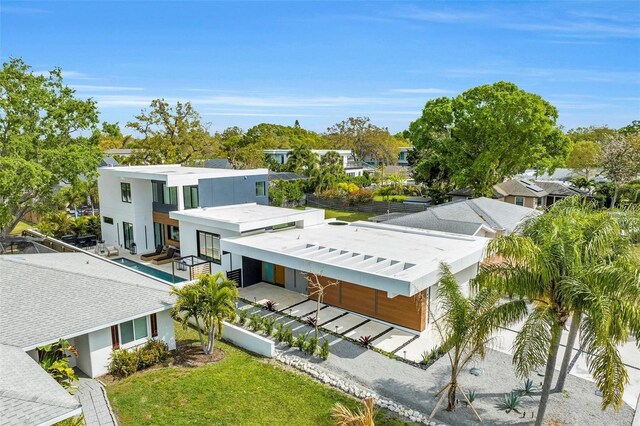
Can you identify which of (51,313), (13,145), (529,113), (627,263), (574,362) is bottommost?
(574,362)

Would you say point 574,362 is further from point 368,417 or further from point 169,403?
point 169,403

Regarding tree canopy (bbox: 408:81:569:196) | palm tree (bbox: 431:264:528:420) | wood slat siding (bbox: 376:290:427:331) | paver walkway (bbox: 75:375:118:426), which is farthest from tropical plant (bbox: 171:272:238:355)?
tree canopy (bbox: 408:81:569:196)

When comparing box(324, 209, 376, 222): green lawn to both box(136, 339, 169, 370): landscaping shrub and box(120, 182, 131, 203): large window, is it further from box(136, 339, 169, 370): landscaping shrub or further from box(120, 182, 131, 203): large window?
box(136, 339, 169, 370): landscaping shrub

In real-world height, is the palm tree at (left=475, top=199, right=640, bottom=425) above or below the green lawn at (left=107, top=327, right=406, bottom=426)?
above

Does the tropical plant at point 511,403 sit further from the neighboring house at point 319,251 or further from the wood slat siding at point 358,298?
the wood slat siding at point 358,298

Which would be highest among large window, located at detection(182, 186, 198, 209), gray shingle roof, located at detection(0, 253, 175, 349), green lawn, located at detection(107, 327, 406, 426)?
large window, located at detection(182, 186, 198, 209)

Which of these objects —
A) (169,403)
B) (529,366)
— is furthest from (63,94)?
(529,366)
